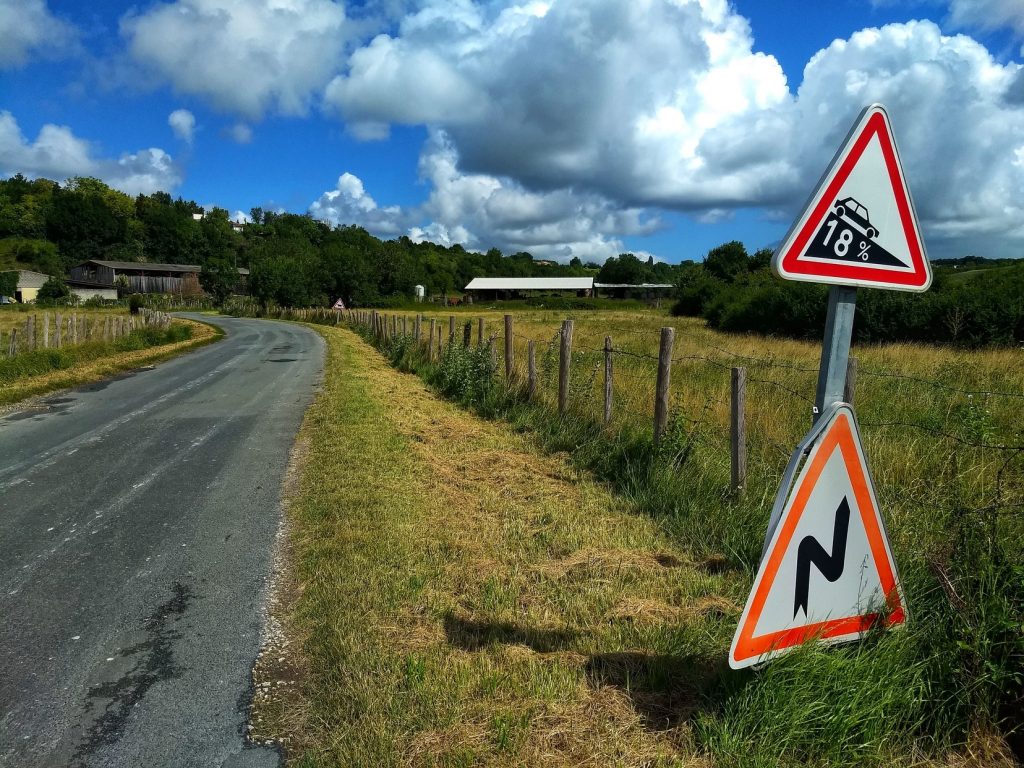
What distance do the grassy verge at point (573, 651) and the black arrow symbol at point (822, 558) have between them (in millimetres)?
292

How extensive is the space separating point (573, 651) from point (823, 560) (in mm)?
1377

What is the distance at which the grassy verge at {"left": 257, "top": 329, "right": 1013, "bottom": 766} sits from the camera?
261 centimetres

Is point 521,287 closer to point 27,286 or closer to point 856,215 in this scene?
point 27,286

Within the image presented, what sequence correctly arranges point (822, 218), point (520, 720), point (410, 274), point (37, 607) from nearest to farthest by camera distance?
point (822, 218) < point (520, 720) < point (37, 607) < point (410, 274)

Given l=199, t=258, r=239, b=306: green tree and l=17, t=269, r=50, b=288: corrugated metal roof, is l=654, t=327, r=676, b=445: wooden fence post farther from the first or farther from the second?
l=17, t=269, r=50, b=288: corrugated metal roof

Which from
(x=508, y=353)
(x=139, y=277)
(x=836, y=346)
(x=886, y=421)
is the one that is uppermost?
(x=139, y=277)

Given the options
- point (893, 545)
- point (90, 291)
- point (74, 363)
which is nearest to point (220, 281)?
point (90, 291)

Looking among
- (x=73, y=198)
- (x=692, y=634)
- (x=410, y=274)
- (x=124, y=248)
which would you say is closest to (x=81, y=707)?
(x=692, y=634)

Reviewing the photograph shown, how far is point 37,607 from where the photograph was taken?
405cm

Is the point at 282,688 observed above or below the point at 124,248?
below

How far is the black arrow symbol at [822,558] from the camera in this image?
2605 millimetres

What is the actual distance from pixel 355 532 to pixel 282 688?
6.15 feet

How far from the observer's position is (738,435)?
17.3 feet

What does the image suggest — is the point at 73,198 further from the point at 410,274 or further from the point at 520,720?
the point at 520,720
